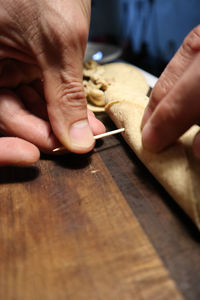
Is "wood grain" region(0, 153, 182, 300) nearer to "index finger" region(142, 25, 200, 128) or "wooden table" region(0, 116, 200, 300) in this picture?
"wooden table" region(0, 116, 200, 300)

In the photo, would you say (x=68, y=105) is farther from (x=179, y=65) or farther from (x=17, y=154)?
(x=179, y=65)

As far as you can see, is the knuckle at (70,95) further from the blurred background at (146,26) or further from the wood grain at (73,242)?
the blurred background at (146,26)

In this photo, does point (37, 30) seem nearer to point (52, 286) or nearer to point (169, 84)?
point (169, 84)

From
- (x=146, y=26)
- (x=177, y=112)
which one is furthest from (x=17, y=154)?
(x=146, y=26)

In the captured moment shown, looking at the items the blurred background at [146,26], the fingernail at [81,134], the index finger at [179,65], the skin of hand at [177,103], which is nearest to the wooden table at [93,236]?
the fingernail at [81,134]

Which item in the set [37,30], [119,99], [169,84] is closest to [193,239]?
[169,84]
